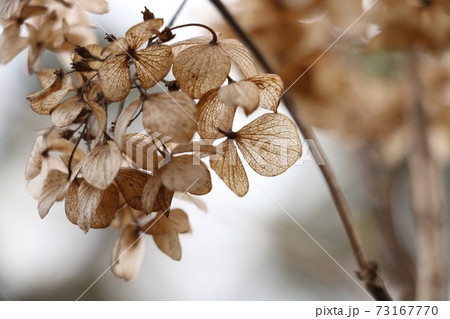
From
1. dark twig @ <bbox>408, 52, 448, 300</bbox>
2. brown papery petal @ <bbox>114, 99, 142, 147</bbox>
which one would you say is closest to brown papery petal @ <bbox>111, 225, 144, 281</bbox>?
brown papery petal @ <bbox>114, 99, 142, 147</bbox>

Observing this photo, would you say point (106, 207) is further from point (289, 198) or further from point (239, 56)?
point (289, 198)

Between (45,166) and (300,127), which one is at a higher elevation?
(45,166)

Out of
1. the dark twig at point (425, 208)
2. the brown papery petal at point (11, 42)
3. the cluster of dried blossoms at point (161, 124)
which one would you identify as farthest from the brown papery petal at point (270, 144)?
the dark twig at point (425, 208)

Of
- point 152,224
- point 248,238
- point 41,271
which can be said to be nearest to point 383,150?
point 248,238

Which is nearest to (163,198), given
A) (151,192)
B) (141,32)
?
(151,192)

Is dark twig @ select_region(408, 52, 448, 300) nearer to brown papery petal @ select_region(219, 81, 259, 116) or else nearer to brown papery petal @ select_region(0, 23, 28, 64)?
brown papery petal @ select_region(219, 81, 259, 116)
